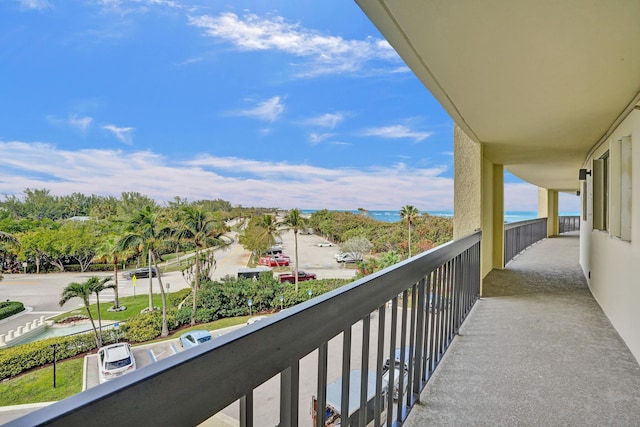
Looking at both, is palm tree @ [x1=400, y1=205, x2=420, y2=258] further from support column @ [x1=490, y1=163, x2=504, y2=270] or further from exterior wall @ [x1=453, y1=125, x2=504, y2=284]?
exterior wall @ [x1=453, y1=125, x2=504, y2=284]

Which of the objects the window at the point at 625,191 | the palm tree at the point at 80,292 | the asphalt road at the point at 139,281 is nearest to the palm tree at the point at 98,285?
the palm tree at the point at 80,292

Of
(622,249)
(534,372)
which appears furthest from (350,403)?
(622,249)

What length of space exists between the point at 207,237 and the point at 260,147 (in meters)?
20.1

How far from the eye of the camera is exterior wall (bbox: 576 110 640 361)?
8.58ft

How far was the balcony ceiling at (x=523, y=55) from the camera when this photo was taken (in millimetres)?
1479

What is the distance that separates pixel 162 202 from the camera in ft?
20.5

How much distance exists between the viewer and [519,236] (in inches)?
316

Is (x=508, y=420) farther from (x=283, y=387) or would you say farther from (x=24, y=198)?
(x=24, y=198)

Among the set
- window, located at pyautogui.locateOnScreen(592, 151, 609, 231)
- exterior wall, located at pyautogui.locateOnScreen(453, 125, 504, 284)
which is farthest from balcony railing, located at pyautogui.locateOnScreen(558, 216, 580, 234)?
exterior wall, located at pyautogui.locateOnScreen(453, 125, 504, 284)

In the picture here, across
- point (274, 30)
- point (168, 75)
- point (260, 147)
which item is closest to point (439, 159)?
point (260, 147)

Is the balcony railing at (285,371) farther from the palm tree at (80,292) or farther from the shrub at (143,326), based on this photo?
the shrub at (143,326)

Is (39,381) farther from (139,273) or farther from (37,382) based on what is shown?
(139,273)

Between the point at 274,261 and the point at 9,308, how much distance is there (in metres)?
3.39

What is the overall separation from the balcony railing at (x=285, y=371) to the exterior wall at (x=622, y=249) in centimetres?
184
